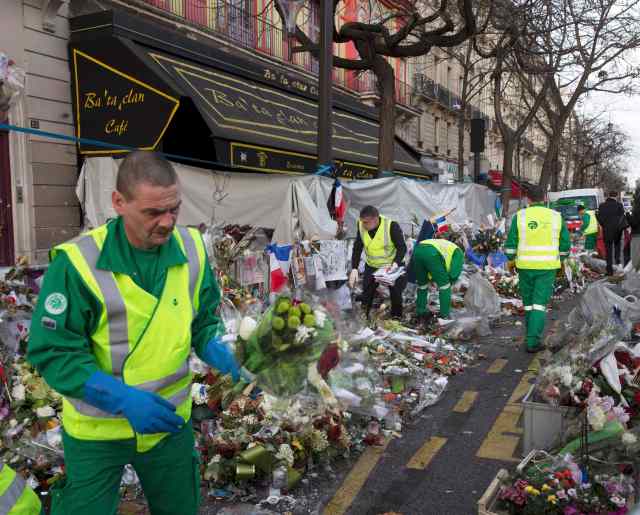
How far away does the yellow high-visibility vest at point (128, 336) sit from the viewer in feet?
6.40

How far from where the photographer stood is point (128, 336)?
1.98 metres

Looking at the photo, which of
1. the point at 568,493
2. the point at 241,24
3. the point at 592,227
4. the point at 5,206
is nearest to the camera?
the point at 568,493

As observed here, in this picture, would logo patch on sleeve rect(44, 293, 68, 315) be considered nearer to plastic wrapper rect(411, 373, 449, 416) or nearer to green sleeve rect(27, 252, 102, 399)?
green sleeve rect(27, 252, 102, 399)

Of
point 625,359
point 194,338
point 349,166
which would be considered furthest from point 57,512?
point 349,166

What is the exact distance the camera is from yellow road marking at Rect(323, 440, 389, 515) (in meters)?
3.45

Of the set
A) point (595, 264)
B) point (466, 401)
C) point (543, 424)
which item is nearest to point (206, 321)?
point (543, 424)

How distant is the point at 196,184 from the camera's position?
8.34 metres

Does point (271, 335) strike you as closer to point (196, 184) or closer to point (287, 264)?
point (287, 264)

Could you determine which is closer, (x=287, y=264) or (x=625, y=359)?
(x=625, y=359)

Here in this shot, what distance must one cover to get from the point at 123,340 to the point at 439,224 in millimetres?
9192

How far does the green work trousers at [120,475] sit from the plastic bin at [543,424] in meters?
2.34

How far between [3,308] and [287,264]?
363 centimetres

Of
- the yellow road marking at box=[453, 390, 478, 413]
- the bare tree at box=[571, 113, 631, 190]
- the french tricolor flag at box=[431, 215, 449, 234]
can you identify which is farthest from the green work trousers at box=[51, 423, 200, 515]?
the bare tree at box=[571, 113, 631, 190]

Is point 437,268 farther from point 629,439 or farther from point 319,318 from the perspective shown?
point 319,318
